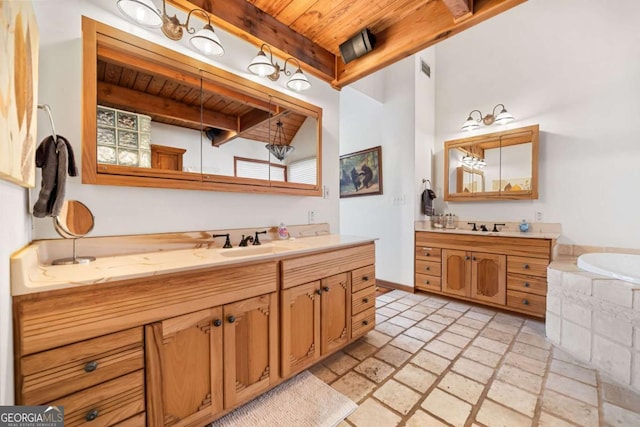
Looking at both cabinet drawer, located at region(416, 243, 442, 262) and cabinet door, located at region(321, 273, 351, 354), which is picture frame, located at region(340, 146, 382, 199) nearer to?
cabinet drawer, located at region(416, 243, 442, 262)

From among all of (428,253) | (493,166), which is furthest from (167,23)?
(493,166)

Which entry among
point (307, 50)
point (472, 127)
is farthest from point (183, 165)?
point (472, 127)

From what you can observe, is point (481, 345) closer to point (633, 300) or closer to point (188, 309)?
point (633, 300)

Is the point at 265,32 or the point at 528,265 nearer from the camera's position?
the point at 265,32

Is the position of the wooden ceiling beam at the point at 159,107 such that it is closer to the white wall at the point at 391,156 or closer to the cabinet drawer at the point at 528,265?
the white wall at the point at 391,156

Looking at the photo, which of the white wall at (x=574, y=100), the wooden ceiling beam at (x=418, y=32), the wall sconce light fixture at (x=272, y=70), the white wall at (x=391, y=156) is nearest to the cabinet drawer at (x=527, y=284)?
the white wall at (x=574, y=100)

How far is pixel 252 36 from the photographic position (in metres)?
1.85

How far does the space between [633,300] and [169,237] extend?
118 inches

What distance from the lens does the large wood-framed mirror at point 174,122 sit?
127cm

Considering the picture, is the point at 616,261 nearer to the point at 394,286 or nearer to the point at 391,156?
the point at 394,286

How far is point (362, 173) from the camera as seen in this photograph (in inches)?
151

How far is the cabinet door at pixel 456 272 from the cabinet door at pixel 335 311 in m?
1.78

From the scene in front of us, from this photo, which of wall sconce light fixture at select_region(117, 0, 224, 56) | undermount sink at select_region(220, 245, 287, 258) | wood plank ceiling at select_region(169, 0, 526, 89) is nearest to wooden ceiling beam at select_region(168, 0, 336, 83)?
wood plank ceiling at select_region(169, 0, 526, 89)

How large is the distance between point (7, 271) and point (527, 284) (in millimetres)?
3585
